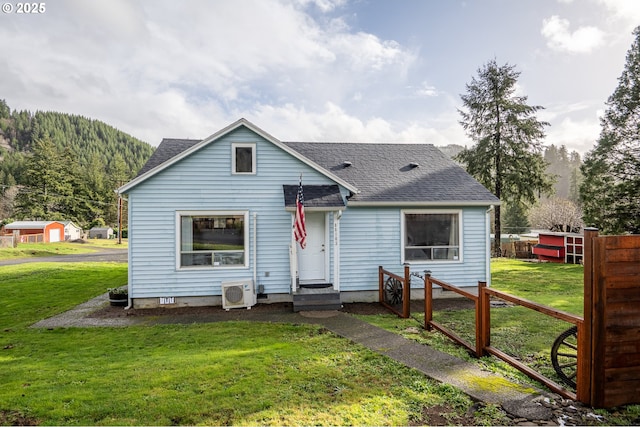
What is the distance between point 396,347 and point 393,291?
3.40 metres

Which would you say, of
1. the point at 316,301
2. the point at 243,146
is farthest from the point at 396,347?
the point at 243,146

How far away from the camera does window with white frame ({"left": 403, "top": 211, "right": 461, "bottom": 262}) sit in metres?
9.99

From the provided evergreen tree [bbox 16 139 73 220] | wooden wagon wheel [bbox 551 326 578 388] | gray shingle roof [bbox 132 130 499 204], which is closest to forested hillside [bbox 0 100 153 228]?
evergreen tree [bbox 16 139 73 220]

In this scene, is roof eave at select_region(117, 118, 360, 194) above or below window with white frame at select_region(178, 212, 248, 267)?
above

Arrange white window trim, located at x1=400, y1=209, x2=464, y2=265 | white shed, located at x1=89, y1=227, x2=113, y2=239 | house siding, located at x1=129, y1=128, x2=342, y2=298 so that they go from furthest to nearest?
white shed, located at x1=89, y1=227, x2=113, y2=239 < white window trim, located at x1=400, y1=209, x2=464, y2=265 < house siding, located at x1=129, y1=128, x2=342, y2=298

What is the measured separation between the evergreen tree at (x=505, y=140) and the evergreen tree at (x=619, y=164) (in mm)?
3362

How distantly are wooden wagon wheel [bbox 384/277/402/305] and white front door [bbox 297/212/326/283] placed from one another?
1891mm

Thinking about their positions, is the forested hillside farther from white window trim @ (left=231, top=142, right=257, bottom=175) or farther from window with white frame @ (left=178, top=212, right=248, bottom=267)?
white window trim @ (left=231, top=142, right=257, bottom=175)

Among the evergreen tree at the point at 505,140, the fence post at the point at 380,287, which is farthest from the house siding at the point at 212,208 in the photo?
the evergreen tree at the point at 505,140

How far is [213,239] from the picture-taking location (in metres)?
9.20

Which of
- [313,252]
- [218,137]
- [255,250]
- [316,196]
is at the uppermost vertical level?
[218,137]

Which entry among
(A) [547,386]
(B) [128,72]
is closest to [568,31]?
(A) [547,386]

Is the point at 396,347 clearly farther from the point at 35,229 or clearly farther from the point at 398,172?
the point at 35,229

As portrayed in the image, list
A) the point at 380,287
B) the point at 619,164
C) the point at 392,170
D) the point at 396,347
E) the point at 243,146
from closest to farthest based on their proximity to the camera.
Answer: the point at 396,347
the point at 243,146
the point at 380,287
the point at 392,170
the point at 619,164
